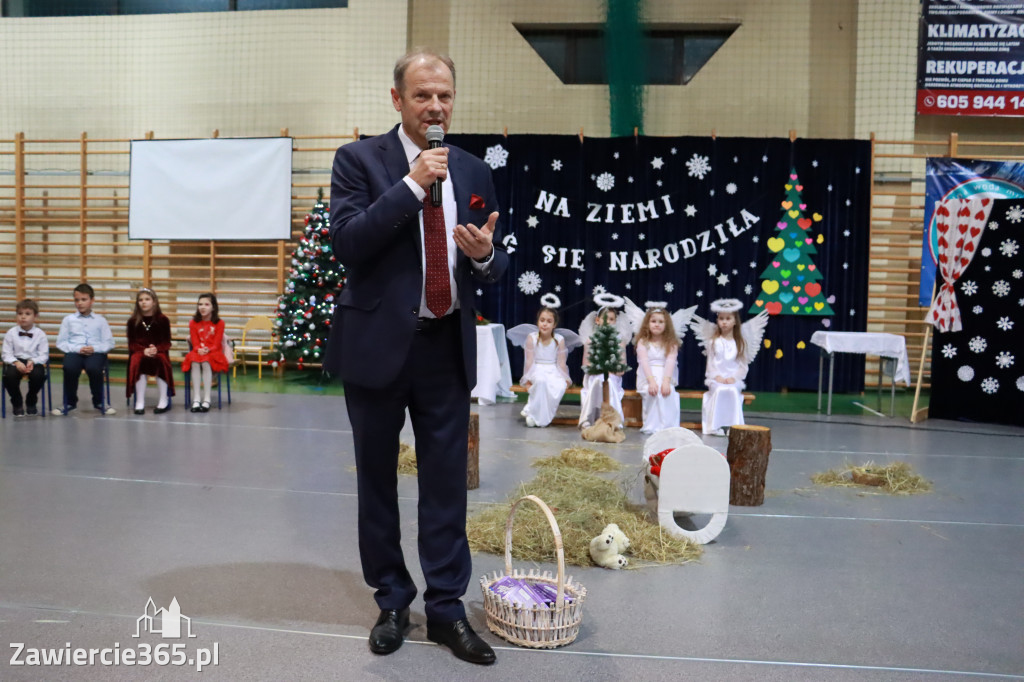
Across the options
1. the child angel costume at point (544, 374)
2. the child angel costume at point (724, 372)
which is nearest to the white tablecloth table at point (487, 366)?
the child angel costume at point (544, 374)

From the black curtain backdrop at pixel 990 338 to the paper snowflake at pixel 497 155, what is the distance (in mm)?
4537

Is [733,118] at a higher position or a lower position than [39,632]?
higher

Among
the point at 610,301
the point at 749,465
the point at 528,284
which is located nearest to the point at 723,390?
the point at 610,301

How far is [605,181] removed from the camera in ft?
30.1

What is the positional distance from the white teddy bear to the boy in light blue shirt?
510cm

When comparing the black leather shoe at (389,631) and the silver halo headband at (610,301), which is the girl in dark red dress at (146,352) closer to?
the silver halo headband at (610,301)

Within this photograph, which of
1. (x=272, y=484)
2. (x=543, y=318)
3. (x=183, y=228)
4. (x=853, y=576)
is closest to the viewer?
(x=853, y=576)

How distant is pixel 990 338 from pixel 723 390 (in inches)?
95.3

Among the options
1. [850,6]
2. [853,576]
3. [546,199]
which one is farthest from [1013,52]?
[853,576]

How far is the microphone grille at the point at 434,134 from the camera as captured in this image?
6.88 feet

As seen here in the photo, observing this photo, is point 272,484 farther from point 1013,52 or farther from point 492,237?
point 1013,52

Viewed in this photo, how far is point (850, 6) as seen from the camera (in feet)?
31.9

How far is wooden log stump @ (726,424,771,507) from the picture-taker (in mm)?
4164

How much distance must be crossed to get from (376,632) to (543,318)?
5.11 meters
